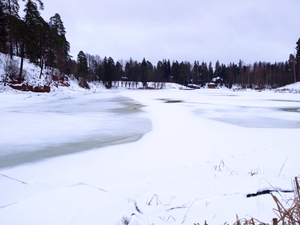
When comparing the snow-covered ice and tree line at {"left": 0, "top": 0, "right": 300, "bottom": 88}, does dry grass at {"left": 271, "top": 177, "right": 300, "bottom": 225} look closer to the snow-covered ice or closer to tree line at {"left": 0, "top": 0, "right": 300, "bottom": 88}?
the snow-covered ice

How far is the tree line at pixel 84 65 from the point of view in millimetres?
22486

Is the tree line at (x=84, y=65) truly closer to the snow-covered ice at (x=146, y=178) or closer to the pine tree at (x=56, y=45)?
the pine tree at (x=56, y=45)

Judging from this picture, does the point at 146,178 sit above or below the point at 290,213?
below

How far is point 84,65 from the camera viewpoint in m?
53.7

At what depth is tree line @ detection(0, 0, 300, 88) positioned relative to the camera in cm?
2249

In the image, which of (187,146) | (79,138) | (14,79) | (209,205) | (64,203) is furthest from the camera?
(14,79)

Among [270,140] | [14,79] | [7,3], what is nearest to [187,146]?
[270,140]

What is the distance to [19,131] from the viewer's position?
5121mm

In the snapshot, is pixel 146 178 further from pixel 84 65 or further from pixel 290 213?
pixel 84 65

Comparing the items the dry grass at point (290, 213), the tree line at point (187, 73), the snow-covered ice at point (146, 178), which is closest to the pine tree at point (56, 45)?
the tree line at point (187, 73)

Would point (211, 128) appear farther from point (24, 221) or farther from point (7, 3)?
point (7, 3)

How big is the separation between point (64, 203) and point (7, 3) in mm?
29313

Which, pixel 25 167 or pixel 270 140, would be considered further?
pixel 270 140

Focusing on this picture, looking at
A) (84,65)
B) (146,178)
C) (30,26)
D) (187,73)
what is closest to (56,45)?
(30,26)
